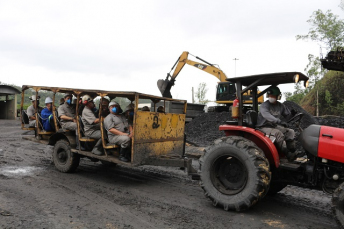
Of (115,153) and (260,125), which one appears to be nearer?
(260,125)

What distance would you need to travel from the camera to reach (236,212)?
455cm

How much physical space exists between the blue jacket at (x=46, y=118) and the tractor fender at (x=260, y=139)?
4.83m

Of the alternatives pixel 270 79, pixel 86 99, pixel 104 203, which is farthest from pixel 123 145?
pixel 270 79

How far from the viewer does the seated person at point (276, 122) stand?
4.76 m

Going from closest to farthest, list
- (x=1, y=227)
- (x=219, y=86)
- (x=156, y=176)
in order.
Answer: (x=1, y=227)
(x=156, y=176)
(x=219, y=86)

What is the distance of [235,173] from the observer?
4754 mm

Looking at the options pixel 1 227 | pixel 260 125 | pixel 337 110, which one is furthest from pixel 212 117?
pixel 337 110

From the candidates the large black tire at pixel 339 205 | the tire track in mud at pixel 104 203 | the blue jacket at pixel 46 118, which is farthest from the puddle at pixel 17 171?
the large black tire at pixel 339 205

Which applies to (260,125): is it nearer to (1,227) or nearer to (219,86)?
(1,227)

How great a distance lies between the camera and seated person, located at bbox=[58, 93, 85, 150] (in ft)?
23.6

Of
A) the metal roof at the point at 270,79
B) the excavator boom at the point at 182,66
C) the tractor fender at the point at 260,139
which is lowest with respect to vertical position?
the tractor fender at the point at 260,139

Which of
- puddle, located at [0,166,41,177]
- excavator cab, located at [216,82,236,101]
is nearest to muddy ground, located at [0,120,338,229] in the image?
puddle, located at [0,166,41,177]

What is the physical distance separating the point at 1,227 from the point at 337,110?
90.7 feet

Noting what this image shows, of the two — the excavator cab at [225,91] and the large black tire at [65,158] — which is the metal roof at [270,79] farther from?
the excavator cab at [225,91]
